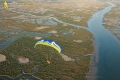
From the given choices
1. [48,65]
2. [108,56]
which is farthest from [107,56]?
[48,65]

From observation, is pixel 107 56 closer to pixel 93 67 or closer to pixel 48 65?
pixel 93 67

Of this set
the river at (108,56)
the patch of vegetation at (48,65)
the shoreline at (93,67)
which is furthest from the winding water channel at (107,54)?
the patch of vegetation at (48,65)

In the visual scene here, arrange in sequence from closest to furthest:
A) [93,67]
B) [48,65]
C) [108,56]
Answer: [48,65]
[93,67]
[108,56]

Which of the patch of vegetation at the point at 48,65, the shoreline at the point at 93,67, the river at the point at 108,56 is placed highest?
the patch of vegetation at the point at 48,65

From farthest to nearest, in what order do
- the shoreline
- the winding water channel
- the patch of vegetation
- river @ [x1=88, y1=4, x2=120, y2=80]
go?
the winding water channel → river @ [x1=88, y1=4, x2=120, y2=80] → the patch of vegetation → the shoreline

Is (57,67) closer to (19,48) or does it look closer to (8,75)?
(8,75)

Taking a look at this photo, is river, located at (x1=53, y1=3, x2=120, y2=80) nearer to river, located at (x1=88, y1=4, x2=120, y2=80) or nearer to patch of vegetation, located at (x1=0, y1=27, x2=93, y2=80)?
river, located at (x1=88, y1=4, x2=120, y2=80)

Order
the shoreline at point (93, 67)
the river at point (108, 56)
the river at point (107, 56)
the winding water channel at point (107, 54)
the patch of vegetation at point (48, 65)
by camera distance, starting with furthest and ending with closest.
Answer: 1. the winding water channel at point (107, 54)
2. the river at point (108, 56)
3. the river at point (107, 56)
4. the patch of vegetation at point (48, 65)
5. the shoreline at point (93, 67)

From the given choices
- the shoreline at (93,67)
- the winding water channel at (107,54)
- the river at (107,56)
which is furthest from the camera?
the winding water channel at (107,54)

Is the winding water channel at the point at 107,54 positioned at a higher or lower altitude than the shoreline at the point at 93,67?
lower

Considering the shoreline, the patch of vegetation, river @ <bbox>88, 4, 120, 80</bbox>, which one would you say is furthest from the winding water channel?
the patch of vegetation

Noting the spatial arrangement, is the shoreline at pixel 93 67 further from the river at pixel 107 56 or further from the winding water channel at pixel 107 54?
the winding water channel at pixel 107 54
